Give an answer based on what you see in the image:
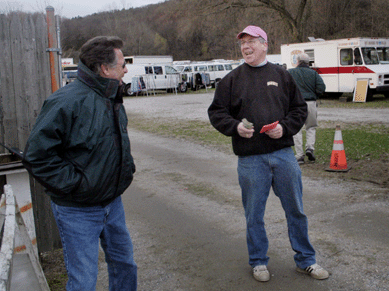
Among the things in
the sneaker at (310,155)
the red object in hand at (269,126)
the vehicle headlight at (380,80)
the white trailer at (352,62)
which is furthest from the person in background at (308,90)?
the vehicle headlight at (380,80)

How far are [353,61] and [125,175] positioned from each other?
60.4 ft

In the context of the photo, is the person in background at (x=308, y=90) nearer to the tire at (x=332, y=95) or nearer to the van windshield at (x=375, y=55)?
the van windshield at (x=375, y=55)

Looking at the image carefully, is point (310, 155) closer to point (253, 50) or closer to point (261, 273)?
point (261, 273)

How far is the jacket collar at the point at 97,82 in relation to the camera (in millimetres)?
2547

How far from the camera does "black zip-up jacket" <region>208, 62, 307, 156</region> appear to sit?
3398 millimetres

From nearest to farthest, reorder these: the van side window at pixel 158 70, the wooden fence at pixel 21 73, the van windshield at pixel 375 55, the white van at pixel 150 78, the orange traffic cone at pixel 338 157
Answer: the wooden fence at pixel 21 73
the orange traffic cone at pixel 338 157
the van windshield at pixel 375 55
the white van at pixel 150 78
the van side window at pixel 158 70

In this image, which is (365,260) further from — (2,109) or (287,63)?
→ (287,63)

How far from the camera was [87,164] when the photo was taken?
2.48 metres

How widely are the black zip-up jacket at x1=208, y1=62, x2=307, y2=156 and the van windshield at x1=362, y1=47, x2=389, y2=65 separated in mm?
16967

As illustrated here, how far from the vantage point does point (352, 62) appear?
62.6ft

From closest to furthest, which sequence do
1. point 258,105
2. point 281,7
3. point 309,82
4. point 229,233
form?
point 258,105
point 229,233
point 309,82
point 281,7

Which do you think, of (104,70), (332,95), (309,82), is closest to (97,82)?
(104,70)

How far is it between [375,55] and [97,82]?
1924 cm

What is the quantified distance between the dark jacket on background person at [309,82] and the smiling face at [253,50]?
14.3 feet
